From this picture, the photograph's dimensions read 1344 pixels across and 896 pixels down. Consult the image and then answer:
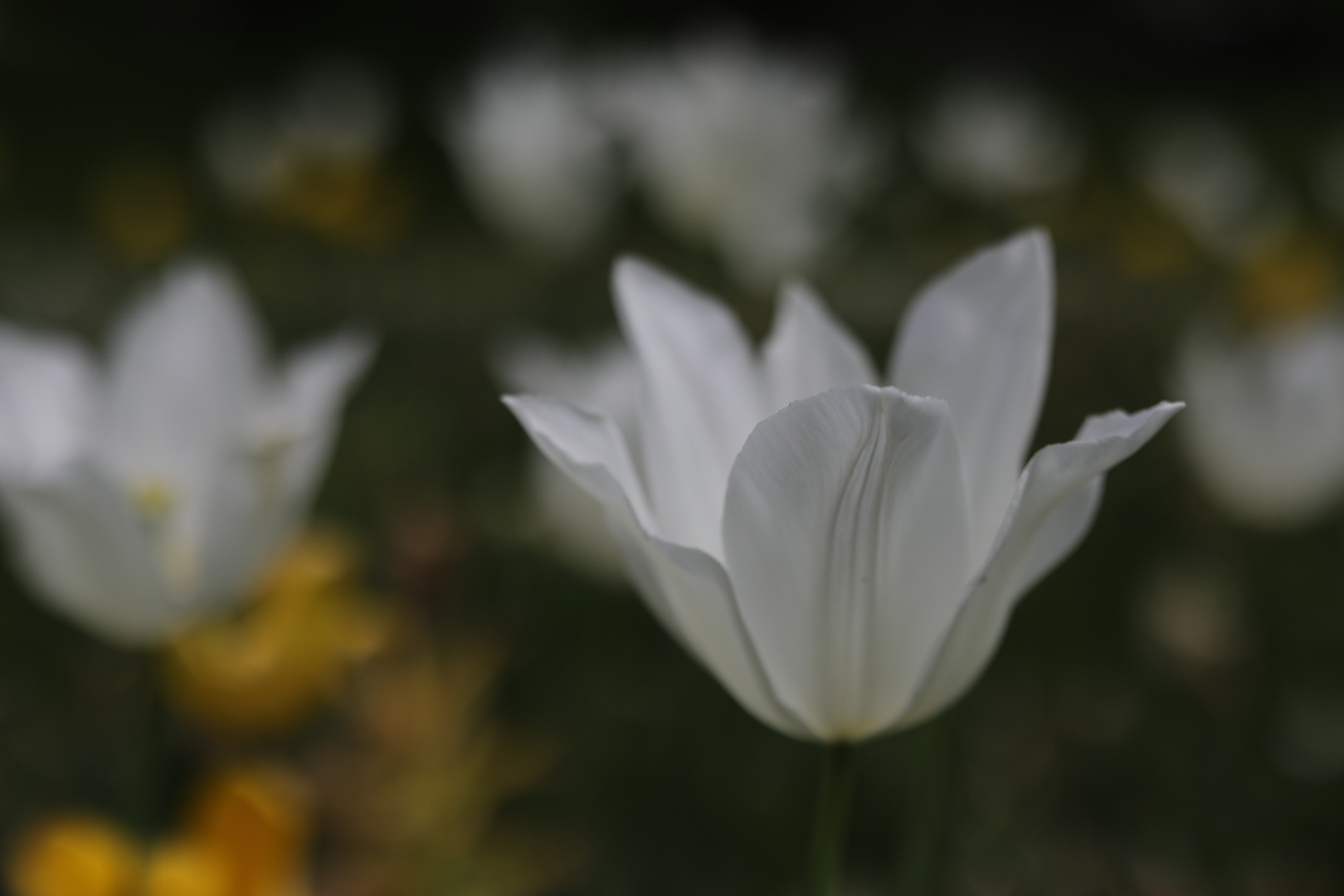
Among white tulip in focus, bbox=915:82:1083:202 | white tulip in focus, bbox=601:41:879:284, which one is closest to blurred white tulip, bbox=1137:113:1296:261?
white tulip in focus, bbox=915:82:1083:202

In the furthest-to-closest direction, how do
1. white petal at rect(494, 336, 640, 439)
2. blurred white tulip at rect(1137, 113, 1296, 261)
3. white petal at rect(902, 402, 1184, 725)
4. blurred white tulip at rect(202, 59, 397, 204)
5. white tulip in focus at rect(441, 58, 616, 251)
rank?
blurred white tulip at rect(202, 59, 397, 204) < blurred white tulip at rect(1137, 113, 1296, 261) < white tulip in focus at rect(441, 58, 616, 251) < white petal at rect(494, 336, 640, 439) < white petal at rect(902, 402, 1184, 725)

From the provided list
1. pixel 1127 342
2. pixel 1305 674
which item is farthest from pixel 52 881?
pixel 1127 342

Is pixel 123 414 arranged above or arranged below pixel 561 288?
above

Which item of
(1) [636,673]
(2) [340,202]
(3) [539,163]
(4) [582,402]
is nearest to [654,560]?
(4) [582,402]

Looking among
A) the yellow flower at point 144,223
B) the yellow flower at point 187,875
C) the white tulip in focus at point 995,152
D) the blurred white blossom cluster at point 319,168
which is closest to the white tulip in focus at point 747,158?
the white tulip in focus at point 995,152

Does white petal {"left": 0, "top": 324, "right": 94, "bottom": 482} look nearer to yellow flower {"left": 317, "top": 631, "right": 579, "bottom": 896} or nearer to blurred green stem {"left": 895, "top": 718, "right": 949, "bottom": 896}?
yellow flower {"left": 317, "top": 631, "right": 579, "bottom": 896}

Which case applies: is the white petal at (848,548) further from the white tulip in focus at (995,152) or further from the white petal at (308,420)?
the white tulip in focus at (995,152)

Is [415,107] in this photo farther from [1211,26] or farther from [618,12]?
[1211,26]
